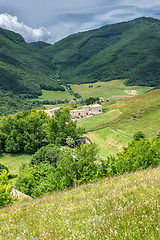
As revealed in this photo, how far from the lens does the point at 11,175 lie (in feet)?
145

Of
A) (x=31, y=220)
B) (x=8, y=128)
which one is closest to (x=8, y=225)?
(x=31, y=220)

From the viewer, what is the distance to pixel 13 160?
5544 centimetres

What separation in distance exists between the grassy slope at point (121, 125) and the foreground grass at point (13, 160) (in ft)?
79.2

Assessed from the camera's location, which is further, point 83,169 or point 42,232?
point 83,169

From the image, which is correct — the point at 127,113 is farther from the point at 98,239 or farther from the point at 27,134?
the point at 98,239

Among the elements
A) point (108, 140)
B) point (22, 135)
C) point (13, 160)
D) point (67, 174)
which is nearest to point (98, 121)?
point (108, 140)

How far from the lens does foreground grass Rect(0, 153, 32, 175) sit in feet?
163

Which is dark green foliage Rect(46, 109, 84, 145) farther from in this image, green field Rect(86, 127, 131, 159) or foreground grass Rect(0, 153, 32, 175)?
foreground grass Rect(0, 153, 32, 175)

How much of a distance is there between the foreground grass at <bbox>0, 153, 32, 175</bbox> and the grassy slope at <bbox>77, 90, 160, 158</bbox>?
24.1 m

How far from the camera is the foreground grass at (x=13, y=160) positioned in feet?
163

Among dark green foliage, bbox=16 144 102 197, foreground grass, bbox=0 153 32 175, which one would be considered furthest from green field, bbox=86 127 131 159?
foreground grass, bbox=0 153 32 175

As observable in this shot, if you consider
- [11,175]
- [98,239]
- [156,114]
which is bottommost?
[11,175]

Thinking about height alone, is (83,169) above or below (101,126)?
above

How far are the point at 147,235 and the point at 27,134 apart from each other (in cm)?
6027
